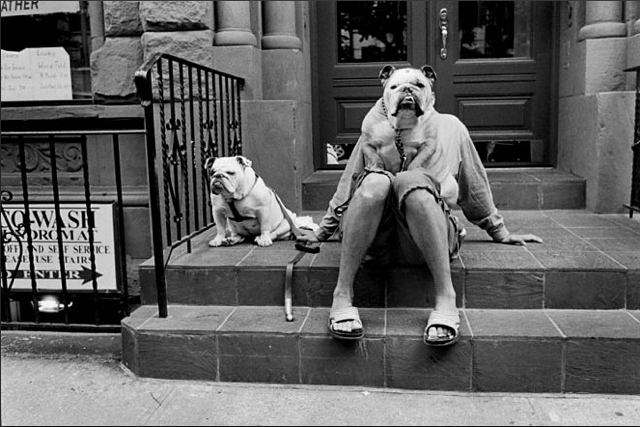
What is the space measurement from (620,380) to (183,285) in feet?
7.65

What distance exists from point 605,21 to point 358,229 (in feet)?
10.5

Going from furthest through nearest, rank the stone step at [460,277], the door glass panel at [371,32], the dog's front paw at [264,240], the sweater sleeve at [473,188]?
the door glass panel at [371,32] → the dog's front paw at [264,240] → the sweater sleeve at [473,188] → the stone step at [460,277]

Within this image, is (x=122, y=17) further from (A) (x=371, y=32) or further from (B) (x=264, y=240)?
(B) (x=264, y=240)

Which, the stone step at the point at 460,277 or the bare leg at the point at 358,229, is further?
the stone step at the point at 460,277

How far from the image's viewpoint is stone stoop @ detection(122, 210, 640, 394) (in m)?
3.13

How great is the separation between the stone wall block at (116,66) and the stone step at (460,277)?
2016mm

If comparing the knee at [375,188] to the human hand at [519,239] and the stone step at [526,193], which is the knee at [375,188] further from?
the stone step at [526,193]

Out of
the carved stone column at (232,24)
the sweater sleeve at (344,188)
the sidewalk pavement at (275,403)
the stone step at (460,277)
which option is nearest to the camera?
the sidewalk pavement at (275,403)

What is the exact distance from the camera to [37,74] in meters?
5.89

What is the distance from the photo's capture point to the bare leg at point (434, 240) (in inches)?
123

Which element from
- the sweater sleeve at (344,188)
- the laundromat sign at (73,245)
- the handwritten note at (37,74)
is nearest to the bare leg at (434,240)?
the sweater sleeve at (344,188)

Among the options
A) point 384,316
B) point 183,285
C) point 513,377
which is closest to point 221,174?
point 183,285

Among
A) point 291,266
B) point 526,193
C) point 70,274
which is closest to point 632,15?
point 526,193

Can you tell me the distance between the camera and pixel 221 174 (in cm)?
386
